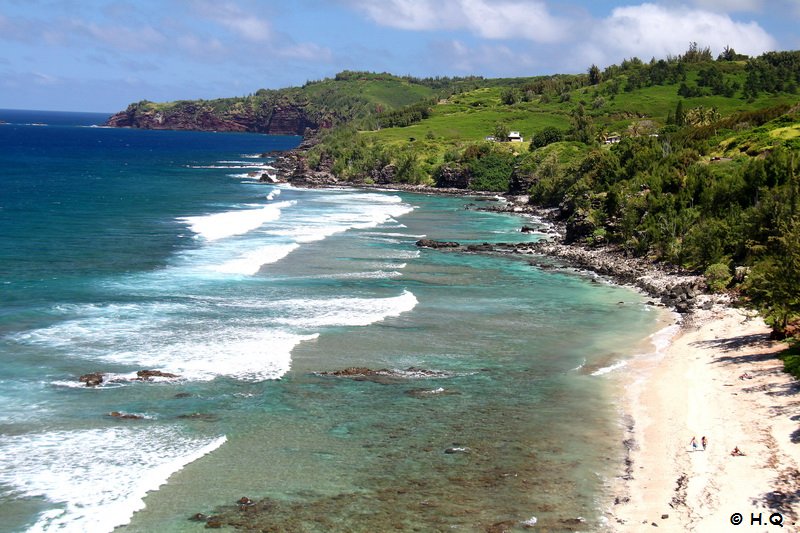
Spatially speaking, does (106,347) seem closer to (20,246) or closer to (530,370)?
(530,370)

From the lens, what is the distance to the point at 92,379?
3450cm

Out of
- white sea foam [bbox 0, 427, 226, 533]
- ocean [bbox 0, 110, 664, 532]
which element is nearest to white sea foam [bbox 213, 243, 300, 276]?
ocean [bbox 0, 110, 664, 532]

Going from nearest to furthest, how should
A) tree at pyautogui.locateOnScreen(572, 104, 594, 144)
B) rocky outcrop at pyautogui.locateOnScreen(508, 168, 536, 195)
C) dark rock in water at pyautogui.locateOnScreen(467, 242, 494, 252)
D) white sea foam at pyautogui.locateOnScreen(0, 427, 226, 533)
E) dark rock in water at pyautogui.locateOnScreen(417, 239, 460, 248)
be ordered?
white sea foam at pyautogui.locateOnScreen(0, 427, 226, 533)
dark rock in water at pyautogui.locateOnScreen(467, 242, 494, 252)
dark rock in water at pyautogui.locateOnScreen(417, 239, 460, 248)
rocky outcrop at pyautogui.locateOnScreen(508, 168, 536, 195)
tree at pyautogui.locateOnScreen(572, 104, 594, 144)

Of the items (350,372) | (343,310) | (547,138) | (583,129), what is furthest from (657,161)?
(350,372)

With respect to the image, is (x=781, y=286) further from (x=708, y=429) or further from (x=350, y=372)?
(x=350, y=372)

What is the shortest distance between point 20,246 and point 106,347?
3156 cm

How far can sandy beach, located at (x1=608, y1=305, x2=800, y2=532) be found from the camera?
23.3 m

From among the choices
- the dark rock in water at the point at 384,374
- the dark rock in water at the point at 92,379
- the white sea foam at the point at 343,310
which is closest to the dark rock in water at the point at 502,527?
the dark rock in water at the point at 384,374

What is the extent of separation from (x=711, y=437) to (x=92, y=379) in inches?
1000

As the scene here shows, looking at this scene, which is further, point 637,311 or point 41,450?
point 637,311

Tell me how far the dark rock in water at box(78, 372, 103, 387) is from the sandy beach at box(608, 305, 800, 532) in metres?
22.0

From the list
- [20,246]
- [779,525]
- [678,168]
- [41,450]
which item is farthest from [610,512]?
[678,168]

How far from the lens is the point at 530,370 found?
38.2 m

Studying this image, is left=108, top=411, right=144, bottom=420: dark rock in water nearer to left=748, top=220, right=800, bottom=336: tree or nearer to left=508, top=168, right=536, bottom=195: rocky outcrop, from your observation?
left=748, top=220, right=800, bottom=336: tree
